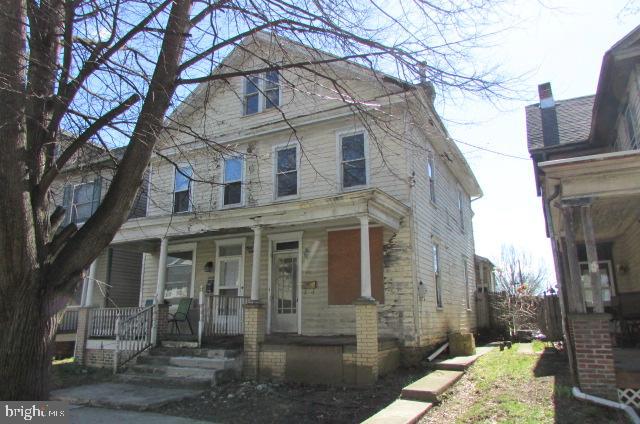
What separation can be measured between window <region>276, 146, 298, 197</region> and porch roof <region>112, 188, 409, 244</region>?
2120 millimetres

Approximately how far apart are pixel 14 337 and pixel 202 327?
771 cm

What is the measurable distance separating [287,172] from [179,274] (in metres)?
4.76

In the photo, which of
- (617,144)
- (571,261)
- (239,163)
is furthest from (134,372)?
(617,144)

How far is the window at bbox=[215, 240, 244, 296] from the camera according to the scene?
1335 centimetres

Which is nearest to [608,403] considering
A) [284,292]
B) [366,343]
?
[366,343]

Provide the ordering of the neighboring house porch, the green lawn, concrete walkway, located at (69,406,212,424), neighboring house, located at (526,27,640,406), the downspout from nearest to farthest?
the downspout < the green lawn < neighboring house, located at (526,27,640,406) < concrete walkway, located at (69,406,212,424) < the neighboring house porch

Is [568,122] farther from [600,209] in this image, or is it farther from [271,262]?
[271,262]

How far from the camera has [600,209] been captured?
8984mm

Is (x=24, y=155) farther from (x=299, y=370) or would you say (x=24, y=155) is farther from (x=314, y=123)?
(x=314, y=123)

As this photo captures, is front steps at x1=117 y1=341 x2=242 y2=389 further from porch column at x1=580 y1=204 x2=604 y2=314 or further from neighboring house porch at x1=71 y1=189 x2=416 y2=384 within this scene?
porch column at x1=580 y1=204 x2=604 y2=314

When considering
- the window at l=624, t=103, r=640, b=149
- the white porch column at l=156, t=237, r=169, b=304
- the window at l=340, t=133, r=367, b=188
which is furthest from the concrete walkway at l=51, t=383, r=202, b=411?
the window at l=624, t=103, r=640, b=149

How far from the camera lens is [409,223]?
36.7 ft

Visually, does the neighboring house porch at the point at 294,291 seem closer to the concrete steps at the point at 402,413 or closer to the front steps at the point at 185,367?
the front steps at the point at 185,367

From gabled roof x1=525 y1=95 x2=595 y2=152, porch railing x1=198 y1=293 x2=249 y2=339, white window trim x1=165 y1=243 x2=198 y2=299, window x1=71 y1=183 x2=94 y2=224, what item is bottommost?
porch railing x1=198 y1=293 x2=249 y2=339
